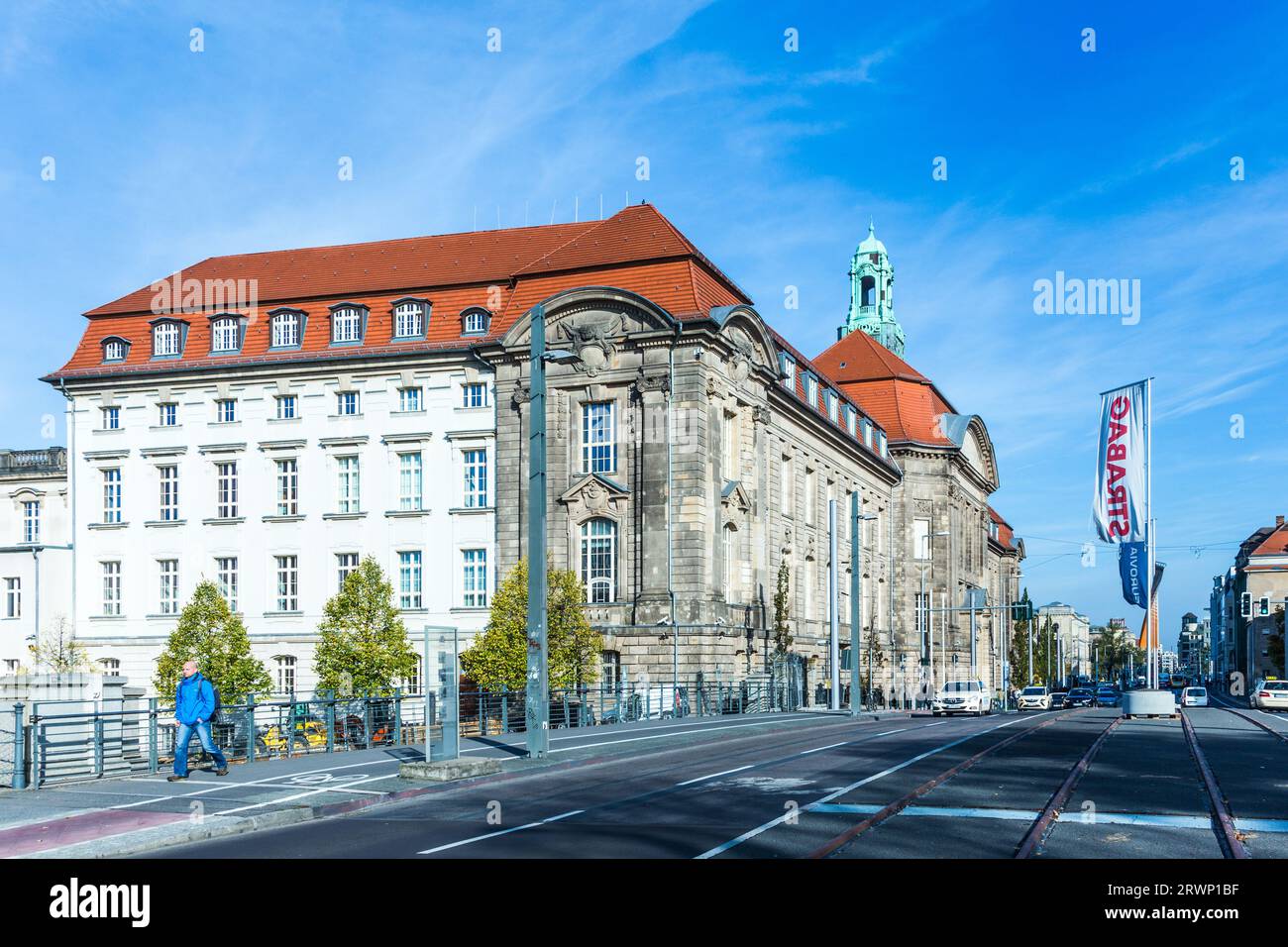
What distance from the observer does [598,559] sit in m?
50.9

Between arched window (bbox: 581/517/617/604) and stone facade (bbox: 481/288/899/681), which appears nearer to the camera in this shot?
stone facade (bbox: 481/288/899/681)

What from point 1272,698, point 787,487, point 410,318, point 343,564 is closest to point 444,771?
point 343,564

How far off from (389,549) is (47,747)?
1379 inches

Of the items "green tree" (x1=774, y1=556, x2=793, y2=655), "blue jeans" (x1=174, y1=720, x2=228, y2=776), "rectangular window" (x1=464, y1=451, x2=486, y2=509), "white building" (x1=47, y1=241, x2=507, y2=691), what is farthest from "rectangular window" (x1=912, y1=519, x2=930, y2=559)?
"blue jeans" (x1=174, y1=720, x2=228, y2=776)

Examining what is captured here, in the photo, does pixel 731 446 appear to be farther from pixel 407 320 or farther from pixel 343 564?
pixel 343 564

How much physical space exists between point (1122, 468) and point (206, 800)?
92.4 ft

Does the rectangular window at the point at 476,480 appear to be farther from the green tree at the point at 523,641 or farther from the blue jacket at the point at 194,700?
the blue jacket at the point at 194,700

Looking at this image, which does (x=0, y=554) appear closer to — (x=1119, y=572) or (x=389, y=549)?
(x=389, y=549)

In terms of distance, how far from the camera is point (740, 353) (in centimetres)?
5294

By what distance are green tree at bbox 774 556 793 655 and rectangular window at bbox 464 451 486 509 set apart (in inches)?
507

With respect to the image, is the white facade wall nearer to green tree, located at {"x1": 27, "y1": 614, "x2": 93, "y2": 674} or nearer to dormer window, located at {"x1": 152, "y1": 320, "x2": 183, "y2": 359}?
green tree, located at {"x1": 27, "y1": 614, "x2": 93, "y2": 674}

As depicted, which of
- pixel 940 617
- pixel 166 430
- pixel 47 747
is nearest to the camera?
pixel 47 747

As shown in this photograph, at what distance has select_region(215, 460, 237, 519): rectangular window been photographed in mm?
56750
